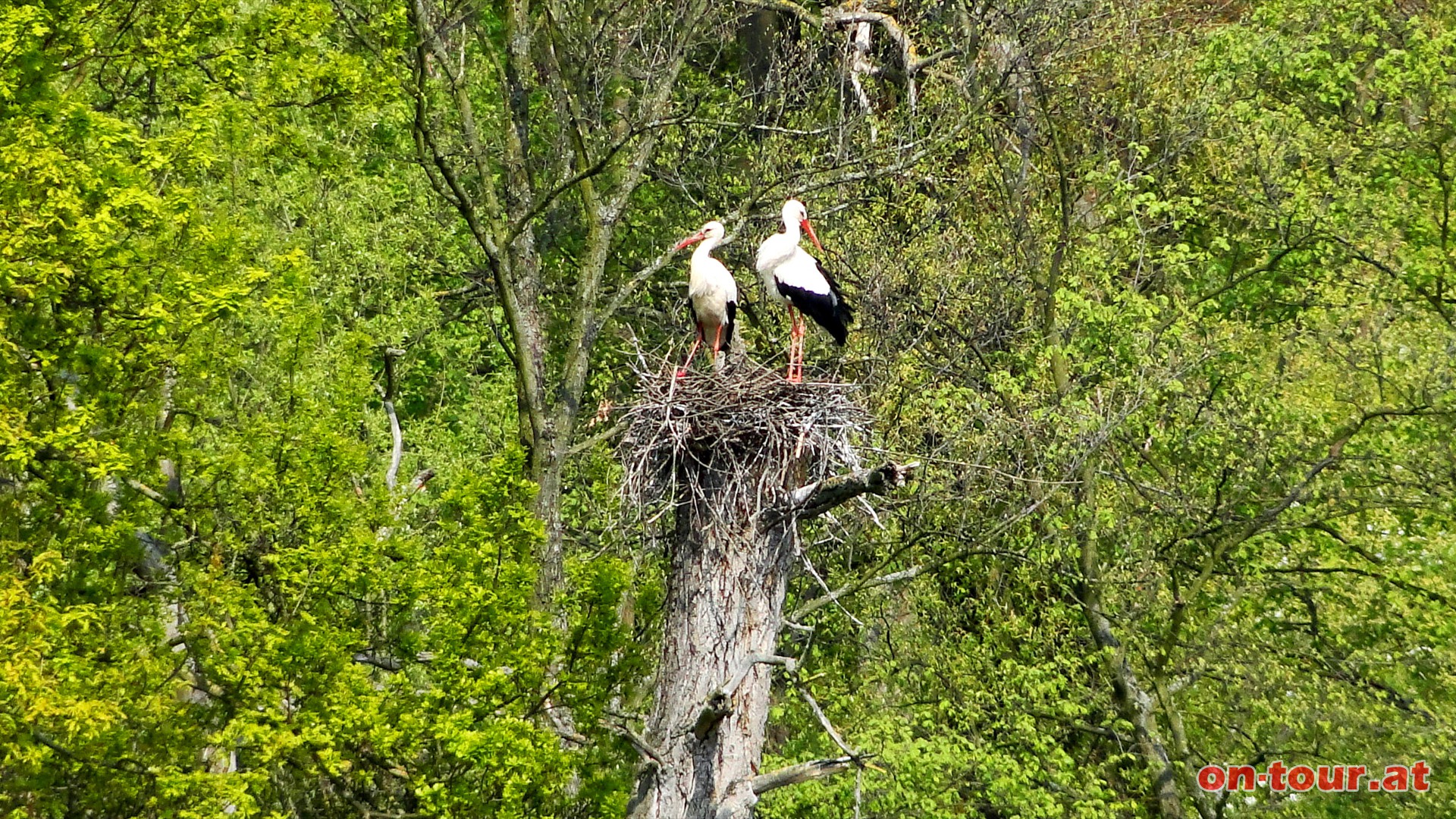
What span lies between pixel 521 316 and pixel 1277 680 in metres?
6.92

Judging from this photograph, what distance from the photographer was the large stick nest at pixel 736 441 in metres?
7.77

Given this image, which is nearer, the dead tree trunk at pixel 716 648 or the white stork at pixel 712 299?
Answer: the dead tree trunk at pixel 716 648

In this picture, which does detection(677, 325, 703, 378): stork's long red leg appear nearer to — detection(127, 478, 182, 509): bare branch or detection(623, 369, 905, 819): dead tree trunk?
detection(623, 369, 905, 819): dead tree trunk

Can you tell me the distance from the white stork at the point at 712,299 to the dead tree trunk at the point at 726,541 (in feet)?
5.32

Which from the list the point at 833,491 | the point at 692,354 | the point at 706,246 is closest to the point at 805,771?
the point at 833,491

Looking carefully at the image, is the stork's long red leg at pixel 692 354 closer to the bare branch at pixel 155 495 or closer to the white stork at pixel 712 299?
the white stork at pixel 712 299

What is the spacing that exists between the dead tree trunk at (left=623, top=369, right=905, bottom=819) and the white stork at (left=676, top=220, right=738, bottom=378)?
5.32 feet

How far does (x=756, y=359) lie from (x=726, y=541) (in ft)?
17.1

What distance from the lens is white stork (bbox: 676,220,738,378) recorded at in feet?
32.2

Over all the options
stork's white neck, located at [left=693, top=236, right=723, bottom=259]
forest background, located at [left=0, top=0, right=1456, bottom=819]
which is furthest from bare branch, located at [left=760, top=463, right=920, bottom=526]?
stork's white neck, located at [left=693, top=236, right=723, bottom=259]

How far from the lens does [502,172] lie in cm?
1895

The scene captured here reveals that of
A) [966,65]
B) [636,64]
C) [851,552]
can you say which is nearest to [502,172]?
[636,64]

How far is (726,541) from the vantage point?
798 cm

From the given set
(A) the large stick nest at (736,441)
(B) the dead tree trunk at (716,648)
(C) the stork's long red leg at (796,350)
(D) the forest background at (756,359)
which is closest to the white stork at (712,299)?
(C) the stork's long red leg at (796,350)
